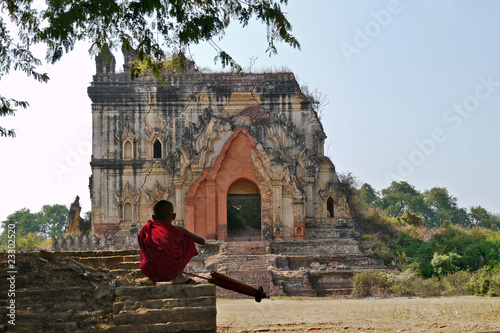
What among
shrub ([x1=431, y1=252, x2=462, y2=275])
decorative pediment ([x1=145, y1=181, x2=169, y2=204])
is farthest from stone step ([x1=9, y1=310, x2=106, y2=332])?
decorative pediment ([x1=145, y1=181, x2=169, y2=204])

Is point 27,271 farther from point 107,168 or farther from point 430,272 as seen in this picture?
point 107,168

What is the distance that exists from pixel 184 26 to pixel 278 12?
1.53 meters

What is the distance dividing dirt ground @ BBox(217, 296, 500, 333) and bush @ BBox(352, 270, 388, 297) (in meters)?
1.81

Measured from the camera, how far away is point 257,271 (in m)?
17.8

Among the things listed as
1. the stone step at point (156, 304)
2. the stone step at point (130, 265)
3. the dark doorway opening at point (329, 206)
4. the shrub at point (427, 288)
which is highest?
the dark doorway opening at point (329, 206)

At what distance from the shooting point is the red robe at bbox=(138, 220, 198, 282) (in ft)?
22.9

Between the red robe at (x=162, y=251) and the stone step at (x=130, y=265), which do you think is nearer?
the red robe at (x=162, y=251)

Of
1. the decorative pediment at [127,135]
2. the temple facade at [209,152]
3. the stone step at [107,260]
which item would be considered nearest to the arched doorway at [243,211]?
the temple facade at [209,152]

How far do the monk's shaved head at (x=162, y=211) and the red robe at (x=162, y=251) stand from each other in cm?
13

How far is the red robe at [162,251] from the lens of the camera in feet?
22.9

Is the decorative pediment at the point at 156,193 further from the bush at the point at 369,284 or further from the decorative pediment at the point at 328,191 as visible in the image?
the bush at the point at 369,284

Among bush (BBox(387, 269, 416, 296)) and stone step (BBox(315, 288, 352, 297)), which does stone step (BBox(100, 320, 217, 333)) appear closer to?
bush (BBox(387, 269, 416, 296))

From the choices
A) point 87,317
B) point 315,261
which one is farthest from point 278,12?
point 315,261

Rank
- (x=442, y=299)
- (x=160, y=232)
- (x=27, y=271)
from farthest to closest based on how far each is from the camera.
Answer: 1. (x=442, y=299)
2. (x=27, y=271)
3. (x=160, y=232)
